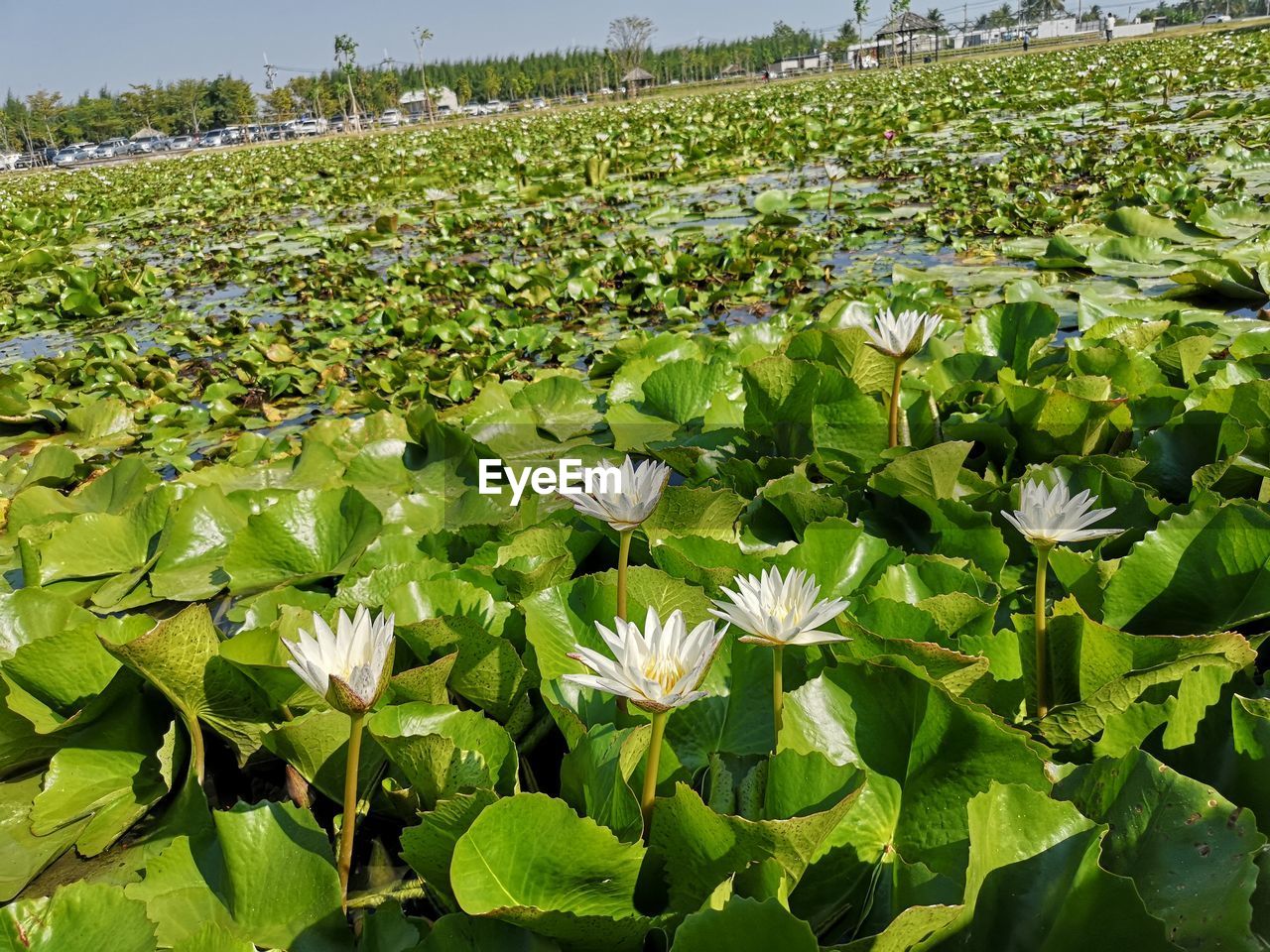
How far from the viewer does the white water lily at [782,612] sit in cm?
67

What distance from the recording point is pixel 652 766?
0.69 m

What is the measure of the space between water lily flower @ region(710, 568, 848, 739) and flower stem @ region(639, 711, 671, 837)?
92 mm

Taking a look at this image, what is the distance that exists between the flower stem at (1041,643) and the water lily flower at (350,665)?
1.93 feet

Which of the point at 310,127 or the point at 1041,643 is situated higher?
the point at 310,127

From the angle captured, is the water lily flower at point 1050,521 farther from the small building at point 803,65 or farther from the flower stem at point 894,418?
the small building at point 803,65

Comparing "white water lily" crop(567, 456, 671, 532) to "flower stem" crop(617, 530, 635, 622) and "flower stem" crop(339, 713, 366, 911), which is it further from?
"flower stem" crop(339, 713, 366, 911)

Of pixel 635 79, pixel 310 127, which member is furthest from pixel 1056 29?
pixel 310 127

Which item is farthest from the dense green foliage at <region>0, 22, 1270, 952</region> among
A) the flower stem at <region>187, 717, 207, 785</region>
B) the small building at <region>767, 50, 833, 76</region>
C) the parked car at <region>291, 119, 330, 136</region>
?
the small building at <region>767, 50, 833, 76</region>

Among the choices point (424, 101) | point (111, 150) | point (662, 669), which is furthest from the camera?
point (424, 101)

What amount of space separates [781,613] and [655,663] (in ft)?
0.38

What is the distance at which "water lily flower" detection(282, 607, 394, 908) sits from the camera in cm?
68

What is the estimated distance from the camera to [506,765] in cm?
93

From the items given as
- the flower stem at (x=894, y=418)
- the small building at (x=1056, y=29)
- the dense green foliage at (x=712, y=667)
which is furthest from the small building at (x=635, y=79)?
the flower stem at (x=894, y=418)

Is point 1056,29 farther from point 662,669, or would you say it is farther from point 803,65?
point 662,669
